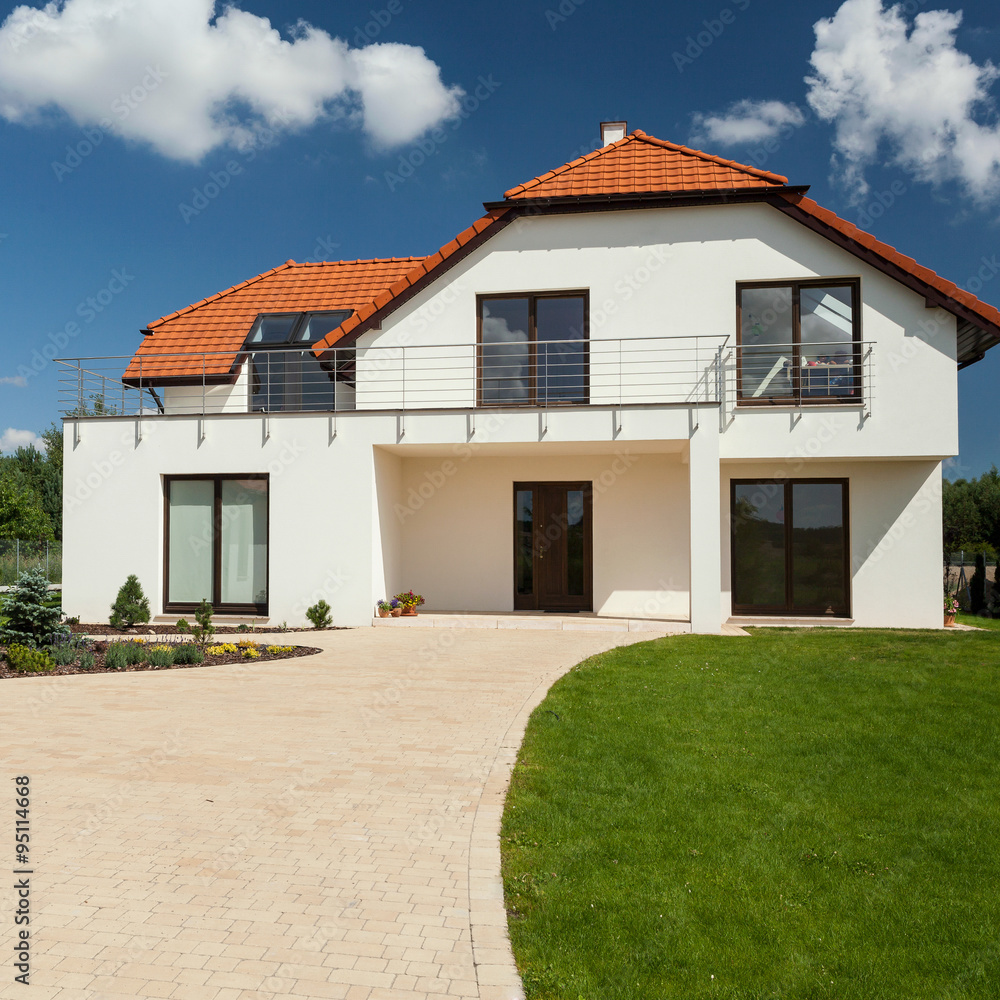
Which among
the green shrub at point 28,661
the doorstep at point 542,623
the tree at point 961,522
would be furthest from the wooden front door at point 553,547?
the tree at point 961,522

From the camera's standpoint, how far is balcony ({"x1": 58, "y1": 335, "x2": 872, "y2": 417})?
13.7 m

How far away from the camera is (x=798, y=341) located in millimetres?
13891

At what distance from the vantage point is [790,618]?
14.2 metres

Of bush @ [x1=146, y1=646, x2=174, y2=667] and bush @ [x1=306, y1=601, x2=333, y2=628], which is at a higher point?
bush @ [x1=306, y1=601, x2=333, y2=628]

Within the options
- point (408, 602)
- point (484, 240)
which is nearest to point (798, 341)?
point (484, 240)

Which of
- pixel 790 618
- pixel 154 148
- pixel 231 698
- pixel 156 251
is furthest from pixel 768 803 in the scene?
pixel 156 251

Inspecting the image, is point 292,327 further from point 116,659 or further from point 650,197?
point 116,659

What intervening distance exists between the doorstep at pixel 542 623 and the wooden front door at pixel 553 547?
1.01 meters

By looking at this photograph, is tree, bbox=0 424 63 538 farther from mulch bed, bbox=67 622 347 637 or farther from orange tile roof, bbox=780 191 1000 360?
orange tile roof, bbox=780 191 1000 360

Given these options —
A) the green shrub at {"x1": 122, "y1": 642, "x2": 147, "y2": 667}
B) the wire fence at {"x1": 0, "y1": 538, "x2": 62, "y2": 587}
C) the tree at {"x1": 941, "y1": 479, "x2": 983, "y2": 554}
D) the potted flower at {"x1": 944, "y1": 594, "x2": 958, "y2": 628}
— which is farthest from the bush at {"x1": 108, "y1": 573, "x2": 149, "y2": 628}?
the tree at {"x1": 941, "y1": 479, "x2": 983, "y2": 554}

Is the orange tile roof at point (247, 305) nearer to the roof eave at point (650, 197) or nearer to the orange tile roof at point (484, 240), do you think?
the orange tile roof at point (484, 240)

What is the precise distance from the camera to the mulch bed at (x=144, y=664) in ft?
30.9

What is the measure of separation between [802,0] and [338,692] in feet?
52.6

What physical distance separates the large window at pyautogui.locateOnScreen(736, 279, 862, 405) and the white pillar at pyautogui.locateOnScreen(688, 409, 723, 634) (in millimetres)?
1719
